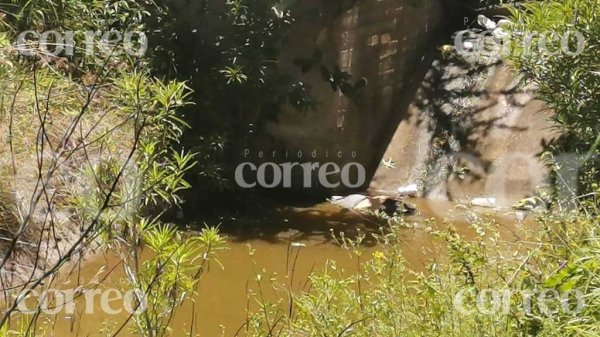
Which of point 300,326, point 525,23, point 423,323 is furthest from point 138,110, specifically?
point 525,23

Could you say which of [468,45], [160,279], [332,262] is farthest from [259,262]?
[468,45]

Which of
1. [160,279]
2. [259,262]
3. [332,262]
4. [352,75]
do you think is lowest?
[259,262]

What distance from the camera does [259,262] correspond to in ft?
17.1

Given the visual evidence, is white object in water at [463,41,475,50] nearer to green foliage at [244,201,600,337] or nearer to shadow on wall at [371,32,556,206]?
shadow on wall at [371,32,556,206]

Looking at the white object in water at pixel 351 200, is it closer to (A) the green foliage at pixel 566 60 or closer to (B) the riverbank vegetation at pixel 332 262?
(B) the riverbank vegetation at pixel 332 262

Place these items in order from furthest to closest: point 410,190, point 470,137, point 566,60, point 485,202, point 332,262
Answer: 1. point 470,137
2. point 410,190
3. point 485,202
4. point 566,60
5. point 332,262

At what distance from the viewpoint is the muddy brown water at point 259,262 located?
3922 mm

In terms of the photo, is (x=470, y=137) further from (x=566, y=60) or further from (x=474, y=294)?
(x=474, y=294)

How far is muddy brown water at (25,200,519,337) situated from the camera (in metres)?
3.92

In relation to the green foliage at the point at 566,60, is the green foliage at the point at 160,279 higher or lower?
lower

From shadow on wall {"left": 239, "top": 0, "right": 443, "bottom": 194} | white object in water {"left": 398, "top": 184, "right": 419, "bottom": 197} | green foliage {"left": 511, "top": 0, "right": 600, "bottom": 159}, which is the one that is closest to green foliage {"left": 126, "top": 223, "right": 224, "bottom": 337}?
green foliage {"left": 511, "top": 0, "right": 600, "bottom": 159}

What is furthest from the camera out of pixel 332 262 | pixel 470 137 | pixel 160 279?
pixel 470 137

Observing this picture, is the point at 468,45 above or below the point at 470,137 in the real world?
above

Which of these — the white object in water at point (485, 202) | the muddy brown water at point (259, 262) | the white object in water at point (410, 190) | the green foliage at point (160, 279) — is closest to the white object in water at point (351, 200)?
the muddy brown water at point (259, 262)
